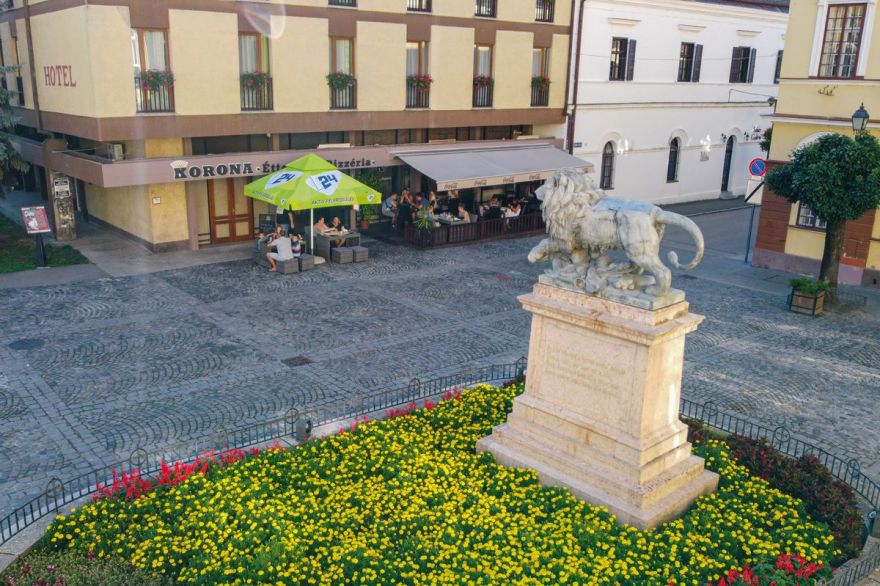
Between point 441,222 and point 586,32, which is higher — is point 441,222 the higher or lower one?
the lower one

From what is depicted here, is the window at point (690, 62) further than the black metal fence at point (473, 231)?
Yes

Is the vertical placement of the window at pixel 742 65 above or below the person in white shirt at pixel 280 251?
above

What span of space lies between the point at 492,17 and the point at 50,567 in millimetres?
24552

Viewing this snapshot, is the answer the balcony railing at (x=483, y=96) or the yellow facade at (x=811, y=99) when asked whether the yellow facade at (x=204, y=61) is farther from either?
the yellow facade at (x=811, y=99)

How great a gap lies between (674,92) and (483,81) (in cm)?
1102

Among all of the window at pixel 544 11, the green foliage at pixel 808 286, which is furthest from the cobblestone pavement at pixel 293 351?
the window at pixel 544 11

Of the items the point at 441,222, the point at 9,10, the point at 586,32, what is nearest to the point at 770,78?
the point at 586,32

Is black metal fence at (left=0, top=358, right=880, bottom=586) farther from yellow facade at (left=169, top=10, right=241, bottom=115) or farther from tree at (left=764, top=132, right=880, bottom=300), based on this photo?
yellow facade at (left=169, top=10, right=241, bottom=115)

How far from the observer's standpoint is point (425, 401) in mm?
12836

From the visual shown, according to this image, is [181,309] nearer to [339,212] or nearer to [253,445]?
[253,445]

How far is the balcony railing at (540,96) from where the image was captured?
1188 inches

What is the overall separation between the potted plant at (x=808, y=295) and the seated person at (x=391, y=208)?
13.3m

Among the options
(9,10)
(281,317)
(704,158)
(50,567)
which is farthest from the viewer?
(704,158)

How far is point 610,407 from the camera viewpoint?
31.6 feet
